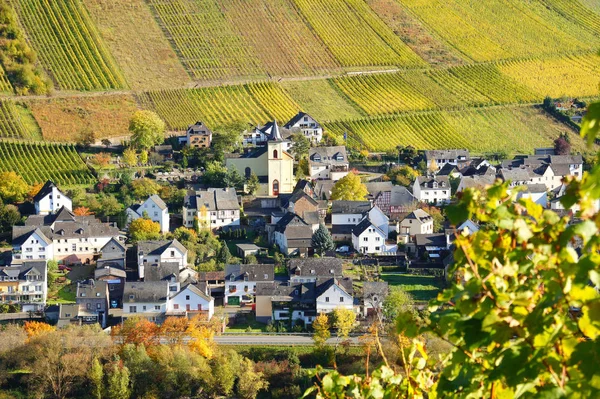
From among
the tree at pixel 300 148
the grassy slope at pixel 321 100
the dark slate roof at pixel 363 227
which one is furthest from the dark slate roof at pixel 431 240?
the grassy slope at pixel 321 100

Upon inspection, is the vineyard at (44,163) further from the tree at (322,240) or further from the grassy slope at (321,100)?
the grassy slope at (321,100)

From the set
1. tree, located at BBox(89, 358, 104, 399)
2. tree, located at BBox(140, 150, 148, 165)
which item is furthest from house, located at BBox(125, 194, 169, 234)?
tree, located at BBox(89, 358, 104, 399)

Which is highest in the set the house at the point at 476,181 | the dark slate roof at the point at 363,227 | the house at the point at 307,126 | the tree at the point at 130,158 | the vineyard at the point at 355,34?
the vineyard at the point at 355,34

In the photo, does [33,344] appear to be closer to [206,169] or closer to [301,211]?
[301,211]

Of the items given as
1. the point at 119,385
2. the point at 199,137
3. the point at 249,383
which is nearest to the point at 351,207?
the point at 199,137

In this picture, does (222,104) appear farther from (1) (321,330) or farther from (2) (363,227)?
(1) (321,330)
